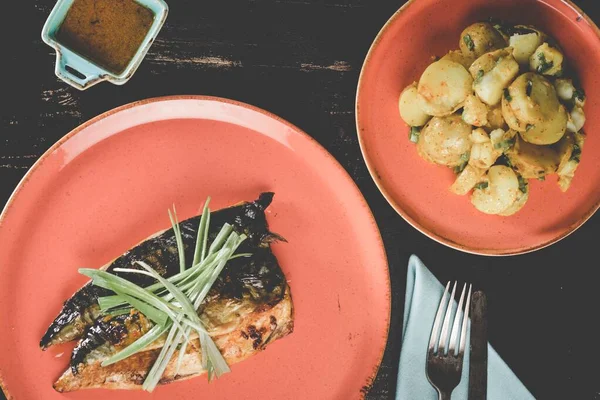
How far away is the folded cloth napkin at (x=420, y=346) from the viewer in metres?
1.77

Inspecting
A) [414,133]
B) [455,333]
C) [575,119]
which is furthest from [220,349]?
[575,119]

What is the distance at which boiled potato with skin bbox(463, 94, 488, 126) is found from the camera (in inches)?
54.1

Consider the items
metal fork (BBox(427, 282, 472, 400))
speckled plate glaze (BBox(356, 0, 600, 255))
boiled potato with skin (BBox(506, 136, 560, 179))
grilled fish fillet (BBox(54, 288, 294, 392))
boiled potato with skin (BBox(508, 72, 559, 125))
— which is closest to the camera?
boiled potato with skin (BBox(508, 72, 559, 125))

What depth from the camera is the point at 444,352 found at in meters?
1.76

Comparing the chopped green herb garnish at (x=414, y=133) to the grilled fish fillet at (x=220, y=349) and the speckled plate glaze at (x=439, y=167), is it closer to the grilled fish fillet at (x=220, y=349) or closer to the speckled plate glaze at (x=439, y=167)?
the speckled plate glaze at (x=439, y=167)

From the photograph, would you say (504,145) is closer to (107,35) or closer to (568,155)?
(568,155)

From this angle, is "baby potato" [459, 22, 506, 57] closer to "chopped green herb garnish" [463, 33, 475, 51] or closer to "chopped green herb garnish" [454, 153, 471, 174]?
"chopped green herb garnish" [463, 33, 475, 51]

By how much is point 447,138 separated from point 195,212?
2.72ft

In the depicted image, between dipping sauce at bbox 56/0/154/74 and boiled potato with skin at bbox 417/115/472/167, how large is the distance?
3.09 feet

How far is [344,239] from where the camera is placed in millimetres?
1723

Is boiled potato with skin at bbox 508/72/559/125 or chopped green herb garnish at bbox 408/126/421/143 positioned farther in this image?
chopped green herb garnish at bbox 408/126/421/143

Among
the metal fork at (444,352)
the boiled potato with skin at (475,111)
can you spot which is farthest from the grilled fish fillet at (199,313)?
the boiled potato with skin at (475,111)


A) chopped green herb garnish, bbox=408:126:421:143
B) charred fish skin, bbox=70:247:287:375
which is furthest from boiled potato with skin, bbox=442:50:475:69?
charred fish skin, bbox=70:247:287:375

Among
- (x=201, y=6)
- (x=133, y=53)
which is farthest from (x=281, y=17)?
(x=133, y=53)
